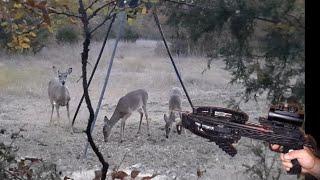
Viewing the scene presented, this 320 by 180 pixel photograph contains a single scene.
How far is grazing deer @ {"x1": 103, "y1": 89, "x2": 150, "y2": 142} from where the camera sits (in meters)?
1.75

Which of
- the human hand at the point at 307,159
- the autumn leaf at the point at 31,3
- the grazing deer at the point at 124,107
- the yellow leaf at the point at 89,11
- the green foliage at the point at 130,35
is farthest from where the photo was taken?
the grazing deer at the point at 124,107

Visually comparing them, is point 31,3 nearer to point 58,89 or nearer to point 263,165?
point 58,89

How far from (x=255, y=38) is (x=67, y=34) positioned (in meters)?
0.49

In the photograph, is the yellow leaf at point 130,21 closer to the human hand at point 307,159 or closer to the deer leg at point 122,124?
the deer leg at point 122,124

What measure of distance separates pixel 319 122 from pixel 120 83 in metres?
0.94

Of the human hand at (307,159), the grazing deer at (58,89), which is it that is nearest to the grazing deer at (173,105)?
the grazing deer at (58,89)

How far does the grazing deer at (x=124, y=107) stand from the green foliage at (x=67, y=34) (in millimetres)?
277

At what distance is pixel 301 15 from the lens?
4.45 ft

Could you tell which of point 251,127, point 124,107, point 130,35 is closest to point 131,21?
point 130,35

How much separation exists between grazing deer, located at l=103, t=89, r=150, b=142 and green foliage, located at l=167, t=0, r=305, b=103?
291 millimetres

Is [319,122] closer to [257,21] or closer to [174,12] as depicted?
[257,21]

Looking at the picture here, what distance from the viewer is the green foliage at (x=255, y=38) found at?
1416mm

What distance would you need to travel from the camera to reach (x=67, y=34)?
152cm

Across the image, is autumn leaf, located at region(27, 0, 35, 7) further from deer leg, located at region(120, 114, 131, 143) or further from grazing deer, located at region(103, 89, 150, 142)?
deer leg, located at region(120, 114, 131, 143)
